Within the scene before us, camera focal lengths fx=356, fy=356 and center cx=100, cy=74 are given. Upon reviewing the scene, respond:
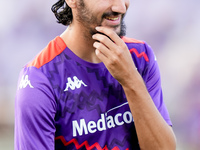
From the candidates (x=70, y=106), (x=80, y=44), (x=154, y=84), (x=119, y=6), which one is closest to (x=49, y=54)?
(x=80, y=44)

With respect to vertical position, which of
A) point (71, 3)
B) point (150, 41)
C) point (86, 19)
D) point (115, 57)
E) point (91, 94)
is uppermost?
point (71, 3)

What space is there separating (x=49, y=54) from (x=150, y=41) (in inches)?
136

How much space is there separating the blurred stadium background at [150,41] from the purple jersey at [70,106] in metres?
2.94

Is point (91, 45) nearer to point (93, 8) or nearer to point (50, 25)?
point (93, 8)

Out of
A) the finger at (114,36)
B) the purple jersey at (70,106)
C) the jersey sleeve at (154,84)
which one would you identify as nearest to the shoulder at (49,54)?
the purple jersey at (70,106)

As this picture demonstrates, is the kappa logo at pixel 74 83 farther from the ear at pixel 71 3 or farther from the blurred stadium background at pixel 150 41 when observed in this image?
the blurred stadium background at pixel 150 41

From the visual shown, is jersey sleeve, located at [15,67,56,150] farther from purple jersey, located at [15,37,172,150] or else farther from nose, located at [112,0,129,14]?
nose, located at [112,0,129,14]

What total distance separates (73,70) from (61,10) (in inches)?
23.7

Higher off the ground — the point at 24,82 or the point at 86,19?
the point at 86,19

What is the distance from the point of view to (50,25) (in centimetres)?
532

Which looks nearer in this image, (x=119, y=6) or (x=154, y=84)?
(x=119, y=6)

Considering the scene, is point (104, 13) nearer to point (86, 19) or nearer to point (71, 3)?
point (86, 19)

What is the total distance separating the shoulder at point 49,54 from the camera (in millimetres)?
1819

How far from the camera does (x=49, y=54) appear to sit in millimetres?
1854
